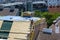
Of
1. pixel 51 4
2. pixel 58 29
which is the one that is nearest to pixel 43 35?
pixel 58 29

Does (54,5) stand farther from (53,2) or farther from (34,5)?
(34,5)

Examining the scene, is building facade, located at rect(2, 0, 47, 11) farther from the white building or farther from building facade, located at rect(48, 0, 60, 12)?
building facade, located at rect(48, 0, 60, 12)

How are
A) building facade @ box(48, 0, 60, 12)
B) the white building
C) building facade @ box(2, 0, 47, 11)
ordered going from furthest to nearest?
the white building < building facade @ box(2, 0, 47, 11) < building facade @ box(48, 0, 60, 12)

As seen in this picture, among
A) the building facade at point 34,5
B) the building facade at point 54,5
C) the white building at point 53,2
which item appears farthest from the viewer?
the white building at point 53,2

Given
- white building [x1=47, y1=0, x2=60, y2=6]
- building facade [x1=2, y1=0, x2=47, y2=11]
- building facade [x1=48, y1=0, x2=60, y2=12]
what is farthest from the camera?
white building [x1=47, y1=0, x2=60, y2=6]

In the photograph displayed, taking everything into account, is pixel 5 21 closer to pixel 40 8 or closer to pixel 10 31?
pixel 10 31

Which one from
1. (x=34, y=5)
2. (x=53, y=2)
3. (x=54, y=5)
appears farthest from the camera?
(x=34, y=5)

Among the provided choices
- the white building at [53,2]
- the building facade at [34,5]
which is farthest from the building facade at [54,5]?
the building facade at [34,5]

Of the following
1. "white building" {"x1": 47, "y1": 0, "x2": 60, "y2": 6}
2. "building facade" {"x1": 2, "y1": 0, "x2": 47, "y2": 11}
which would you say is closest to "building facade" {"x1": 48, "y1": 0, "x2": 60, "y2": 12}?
"white building" {"x1": 47, "y1": 0, "x2": 60, "y2": 6}

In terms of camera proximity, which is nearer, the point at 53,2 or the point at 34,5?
the point at 53,2

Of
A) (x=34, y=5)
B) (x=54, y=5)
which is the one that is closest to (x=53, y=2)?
(x=54, y=5)

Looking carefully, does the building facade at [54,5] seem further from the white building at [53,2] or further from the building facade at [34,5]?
the building facade at [34,5]
